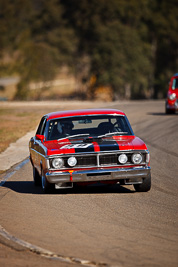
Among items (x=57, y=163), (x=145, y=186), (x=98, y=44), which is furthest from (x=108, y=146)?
(x=98, y=44)

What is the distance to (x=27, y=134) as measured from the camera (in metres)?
23.1

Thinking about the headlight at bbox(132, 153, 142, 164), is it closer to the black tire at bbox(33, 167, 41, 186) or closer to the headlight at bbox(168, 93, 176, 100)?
the black tire at bbox(33, 167, 41, 186)

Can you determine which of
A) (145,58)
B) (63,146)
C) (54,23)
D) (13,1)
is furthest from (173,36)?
(63,146)

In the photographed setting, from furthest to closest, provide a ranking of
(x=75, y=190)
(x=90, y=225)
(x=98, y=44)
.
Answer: (x=98, y=44) < (x=75, y=190) < (x=90, y=225)

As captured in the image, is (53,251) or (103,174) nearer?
(53,251)

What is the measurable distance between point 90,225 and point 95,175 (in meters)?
1.97

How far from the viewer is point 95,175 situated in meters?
9.41

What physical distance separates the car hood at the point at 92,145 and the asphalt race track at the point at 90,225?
30.9 inches

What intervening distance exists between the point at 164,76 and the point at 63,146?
242 ft

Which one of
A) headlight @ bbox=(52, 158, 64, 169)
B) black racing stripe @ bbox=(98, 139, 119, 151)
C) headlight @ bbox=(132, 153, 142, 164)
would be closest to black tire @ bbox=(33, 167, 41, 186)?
headlight @ bbox=(52, 158, 64, 169)

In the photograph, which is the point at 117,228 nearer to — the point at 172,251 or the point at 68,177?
the point at 172,251

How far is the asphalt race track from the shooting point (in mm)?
5922

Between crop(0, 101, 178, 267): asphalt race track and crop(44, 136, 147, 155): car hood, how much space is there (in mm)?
784

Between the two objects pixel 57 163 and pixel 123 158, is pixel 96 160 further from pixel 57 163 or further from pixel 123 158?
pixel 57 163
